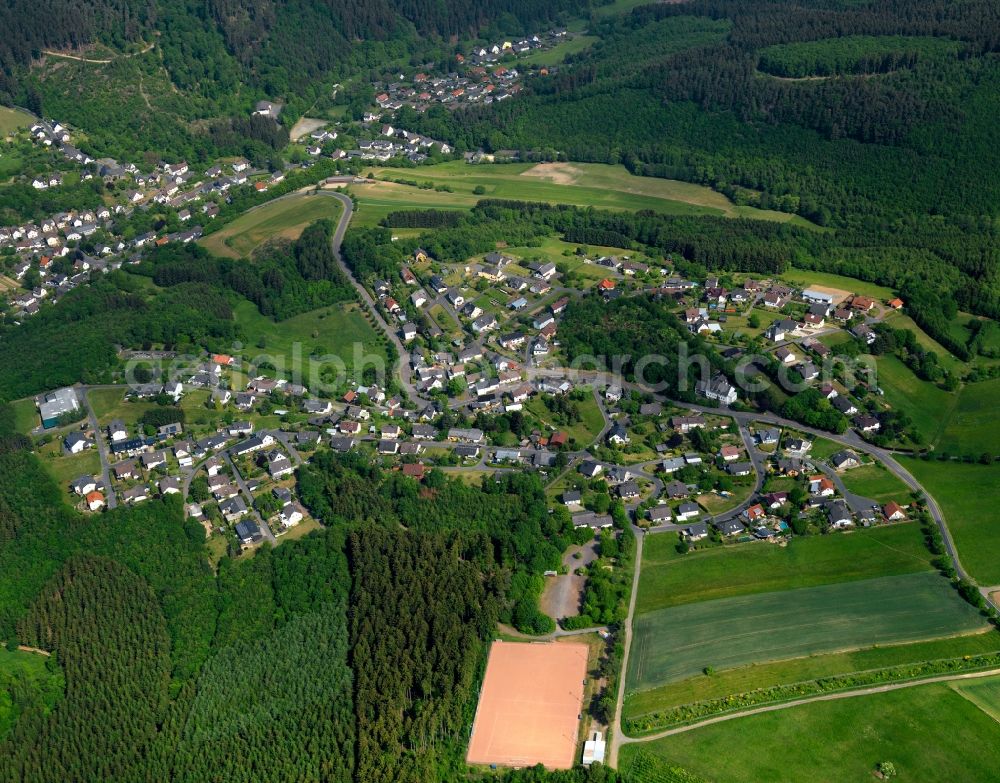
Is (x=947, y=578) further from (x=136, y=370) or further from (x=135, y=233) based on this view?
(x=135, y=233)

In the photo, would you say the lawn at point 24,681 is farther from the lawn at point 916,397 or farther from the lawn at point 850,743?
the lawn at point 916,397

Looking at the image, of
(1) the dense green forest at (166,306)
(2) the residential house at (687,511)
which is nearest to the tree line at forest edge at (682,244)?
(1) the dense green forest at (166,306)

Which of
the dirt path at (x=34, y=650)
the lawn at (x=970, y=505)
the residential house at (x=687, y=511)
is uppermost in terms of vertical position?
the dirt path at (x=34, y=650)

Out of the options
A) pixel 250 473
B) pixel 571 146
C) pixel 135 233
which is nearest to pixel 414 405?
pixel 250 473

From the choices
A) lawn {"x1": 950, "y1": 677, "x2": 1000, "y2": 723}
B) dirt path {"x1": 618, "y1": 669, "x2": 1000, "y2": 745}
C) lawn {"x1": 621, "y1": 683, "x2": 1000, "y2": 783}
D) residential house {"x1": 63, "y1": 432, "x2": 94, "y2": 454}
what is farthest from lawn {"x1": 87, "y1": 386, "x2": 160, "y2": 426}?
lawn {"x1": 950, "y1": 677, "x2": 1000, "y2": 723}

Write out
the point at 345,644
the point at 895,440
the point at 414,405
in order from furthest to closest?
the point at 414,405 → the point at 895,440 → the point at 345,644
